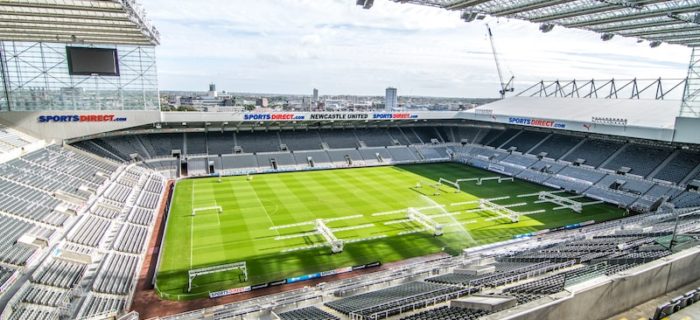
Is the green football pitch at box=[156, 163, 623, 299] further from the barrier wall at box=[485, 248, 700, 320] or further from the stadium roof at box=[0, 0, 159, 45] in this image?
the stadium roof at box=[0, 0, 159, 45]

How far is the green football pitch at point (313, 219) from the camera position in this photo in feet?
66.1

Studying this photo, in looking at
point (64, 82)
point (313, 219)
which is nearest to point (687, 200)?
point (313, 219)

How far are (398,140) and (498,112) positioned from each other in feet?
47.1

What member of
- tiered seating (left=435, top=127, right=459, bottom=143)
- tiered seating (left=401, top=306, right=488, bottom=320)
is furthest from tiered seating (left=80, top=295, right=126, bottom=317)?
tiered seating (left=435, top=127, right=459, bottom=143)

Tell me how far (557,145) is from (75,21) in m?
48.1

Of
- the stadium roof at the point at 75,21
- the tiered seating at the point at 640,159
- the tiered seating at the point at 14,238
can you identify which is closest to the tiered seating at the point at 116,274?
the tiered seating at the point at 14,238

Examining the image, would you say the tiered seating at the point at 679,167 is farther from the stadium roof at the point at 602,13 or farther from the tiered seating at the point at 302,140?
the tiered seating at the point at 302,140

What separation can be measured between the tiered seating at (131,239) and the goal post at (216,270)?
4422 mm

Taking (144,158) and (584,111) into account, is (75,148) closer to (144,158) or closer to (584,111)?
(144,158)

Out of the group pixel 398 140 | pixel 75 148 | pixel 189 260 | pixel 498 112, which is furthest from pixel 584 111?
pixel 75 148

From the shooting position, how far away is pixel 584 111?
4062 cm

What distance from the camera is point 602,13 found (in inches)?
739

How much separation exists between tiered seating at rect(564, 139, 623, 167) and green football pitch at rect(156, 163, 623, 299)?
7.46 meters

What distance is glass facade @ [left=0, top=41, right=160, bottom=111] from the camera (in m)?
30.2
